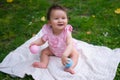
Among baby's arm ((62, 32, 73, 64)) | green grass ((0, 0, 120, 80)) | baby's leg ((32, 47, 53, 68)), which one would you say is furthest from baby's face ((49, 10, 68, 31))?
green grass ((0, 0, 120, 80))

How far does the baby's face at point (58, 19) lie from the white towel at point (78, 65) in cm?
44

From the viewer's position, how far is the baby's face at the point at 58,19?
3.55 meters

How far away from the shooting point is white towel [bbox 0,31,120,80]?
3572mm

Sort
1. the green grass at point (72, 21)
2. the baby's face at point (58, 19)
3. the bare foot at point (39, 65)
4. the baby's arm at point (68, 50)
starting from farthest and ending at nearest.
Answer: the green grass at point (72, 21) < the bare foot at point (39, 65) < the baby's face at point (58, 19) < the baby's arm at point (68, 50)

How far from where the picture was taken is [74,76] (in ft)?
11.6

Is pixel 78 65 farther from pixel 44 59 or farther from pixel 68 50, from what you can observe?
pixel 44 59

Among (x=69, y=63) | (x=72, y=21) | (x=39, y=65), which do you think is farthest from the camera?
(x=72, y=21)

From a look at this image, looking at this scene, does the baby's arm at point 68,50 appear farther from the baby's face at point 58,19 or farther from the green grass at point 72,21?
the green grass at point 72,21

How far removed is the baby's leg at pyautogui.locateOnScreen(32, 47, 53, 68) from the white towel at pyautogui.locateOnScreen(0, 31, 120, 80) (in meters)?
0.05

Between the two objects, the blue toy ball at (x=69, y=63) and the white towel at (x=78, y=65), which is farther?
the white towel at (x=78, y=65)

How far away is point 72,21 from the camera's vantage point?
489 cm

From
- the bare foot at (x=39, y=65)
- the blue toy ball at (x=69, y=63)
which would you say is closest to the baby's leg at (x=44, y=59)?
the bare foot at (x=39, y=65)

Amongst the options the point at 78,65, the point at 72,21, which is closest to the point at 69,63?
the point at 78,65

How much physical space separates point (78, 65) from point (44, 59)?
425 millimetres
